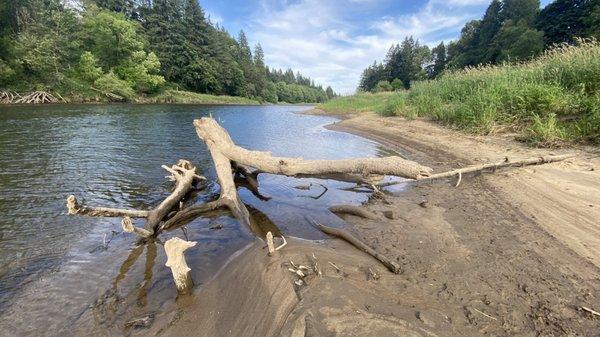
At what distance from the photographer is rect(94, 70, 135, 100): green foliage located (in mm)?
35750

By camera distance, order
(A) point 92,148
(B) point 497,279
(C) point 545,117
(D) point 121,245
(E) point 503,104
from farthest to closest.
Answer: (A) point 92,148 → (E) point 503,104 → (C) point 545,117 → (D) point 121,245 → (B) point 497,279

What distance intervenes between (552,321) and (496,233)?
1.79 metres

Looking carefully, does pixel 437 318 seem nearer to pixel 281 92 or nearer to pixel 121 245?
pixel 121 245

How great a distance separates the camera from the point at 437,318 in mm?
2453

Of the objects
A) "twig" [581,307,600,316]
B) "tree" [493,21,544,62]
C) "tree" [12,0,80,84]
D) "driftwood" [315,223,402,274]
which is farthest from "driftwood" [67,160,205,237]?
"tree" [493,21,544,62]

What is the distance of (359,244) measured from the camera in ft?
12.7

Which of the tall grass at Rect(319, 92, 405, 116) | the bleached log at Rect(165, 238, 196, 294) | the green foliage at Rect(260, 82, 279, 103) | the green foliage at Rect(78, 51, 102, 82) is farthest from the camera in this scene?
the green foliage at Rect(260, 82, 279, 103)

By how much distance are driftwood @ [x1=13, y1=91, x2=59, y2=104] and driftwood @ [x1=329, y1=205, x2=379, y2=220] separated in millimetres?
36503

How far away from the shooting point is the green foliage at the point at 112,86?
35.8 m

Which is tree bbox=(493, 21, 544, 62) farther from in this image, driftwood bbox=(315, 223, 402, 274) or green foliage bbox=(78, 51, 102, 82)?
green foliage bbox=(78, 51, 102, 82)

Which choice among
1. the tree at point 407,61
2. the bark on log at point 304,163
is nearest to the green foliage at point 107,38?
the bark on log at point 304,163

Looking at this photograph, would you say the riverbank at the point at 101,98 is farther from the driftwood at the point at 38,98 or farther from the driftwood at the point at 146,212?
the driftwood at the point at 146,212

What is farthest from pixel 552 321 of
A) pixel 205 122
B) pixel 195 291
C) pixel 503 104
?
pixel 503 104

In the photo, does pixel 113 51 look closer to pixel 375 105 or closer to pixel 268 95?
pixel 375 105
